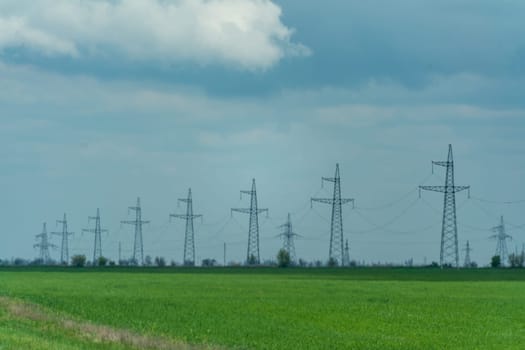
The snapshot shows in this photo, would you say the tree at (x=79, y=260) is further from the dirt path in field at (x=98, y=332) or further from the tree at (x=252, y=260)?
the dirt path in field at (x=98, y=332)

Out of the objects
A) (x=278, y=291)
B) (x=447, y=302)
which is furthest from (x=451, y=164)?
(x=447, y=302)

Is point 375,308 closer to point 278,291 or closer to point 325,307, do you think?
point 325,307

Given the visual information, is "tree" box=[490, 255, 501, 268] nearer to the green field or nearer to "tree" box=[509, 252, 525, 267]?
"tree" box=[509, 252, 525, 267]

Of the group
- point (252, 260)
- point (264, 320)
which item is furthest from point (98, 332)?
point (252, 260)

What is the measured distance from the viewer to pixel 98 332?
34.8m

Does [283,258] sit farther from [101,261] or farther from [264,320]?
[264,320]

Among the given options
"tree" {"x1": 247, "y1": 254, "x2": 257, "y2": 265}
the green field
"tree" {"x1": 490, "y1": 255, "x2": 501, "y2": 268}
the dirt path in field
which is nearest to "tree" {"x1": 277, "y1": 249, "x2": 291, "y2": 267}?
"tree" {"x1": 247, "y1": 254, "x2": 257, "y2": 265}

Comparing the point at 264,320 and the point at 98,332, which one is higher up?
the point at 98,332

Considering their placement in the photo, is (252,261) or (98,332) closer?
(98,332)

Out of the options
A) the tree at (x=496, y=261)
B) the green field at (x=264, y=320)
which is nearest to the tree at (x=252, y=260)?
the tree at (x=496, y=261)

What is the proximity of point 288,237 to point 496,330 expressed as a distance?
111m

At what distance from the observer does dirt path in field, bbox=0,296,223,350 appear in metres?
31.8

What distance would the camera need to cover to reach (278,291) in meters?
70.5

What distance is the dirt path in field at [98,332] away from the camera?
31.8 metres
